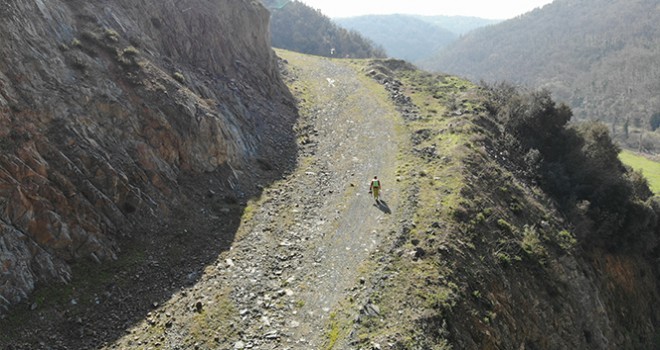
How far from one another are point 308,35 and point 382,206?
117 m

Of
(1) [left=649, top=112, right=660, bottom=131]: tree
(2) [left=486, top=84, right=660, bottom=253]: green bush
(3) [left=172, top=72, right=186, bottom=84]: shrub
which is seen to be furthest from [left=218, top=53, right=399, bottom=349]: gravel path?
(1) [left=649, top=112, right=660, bottom=131]: tree

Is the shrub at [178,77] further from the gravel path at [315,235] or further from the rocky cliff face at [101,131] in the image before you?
the gravel path at [315,235]

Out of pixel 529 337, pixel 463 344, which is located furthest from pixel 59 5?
pixel 529 337

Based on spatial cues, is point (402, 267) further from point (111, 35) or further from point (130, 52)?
point (111, 35)

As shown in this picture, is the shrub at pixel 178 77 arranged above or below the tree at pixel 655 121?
above

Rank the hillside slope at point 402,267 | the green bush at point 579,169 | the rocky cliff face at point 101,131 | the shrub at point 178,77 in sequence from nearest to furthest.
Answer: the hillside slope at point 402,267, the rocky cliff face at point 101,131, the shrub at point 178,77, the green bush at point 579,169

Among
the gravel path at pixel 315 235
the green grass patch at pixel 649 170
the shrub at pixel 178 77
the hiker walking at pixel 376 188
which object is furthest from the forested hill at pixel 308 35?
the hiker walking at pixel 376 188

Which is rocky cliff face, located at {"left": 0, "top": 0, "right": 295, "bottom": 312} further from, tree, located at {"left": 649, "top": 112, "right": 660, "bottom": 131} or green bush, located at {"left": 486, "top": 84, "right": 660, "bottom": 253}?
tree, located at {"left": 649, "top": 112, "right": 660, "bottom": 131}

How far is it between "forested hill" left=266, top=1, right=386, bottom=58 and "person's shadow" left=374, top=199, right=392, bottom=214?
96532 mm

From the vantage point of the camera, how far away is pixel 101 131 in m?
18.5

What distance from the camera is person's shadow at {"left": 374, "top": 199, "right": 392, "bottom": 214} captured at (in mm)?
21852

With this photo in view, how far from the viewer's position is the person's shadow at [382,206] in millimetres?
21852

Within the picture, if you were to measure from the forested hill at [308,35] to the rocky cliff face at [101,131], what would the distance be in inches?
3565

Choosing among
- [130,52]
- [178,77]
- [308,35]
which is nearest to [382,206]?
[178,77]
